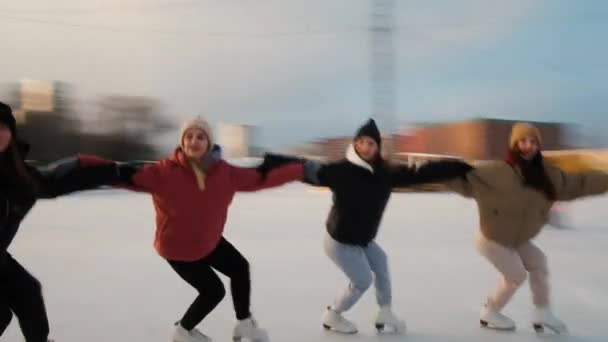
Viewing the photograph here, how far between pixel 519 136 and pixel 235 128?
20274 millimetres

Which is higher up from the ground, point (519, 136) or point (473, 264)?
point (519, 136)

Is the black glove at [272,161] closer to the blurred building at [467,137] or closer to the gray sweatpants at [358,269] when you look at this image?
the gray sweatpants at [358,269]

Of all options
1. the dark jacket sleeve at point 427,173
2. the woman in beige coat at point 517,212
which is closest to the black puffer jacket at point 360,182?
the dark jacket sleeve at point 427,173

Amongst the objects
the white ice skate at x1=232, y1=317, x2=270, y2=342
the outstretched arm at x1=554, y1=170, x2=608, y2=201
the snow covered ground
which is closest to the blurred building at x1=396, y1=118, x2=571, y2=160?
the snow covered ground

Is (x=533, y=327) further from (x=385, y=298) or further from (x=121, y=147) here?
(x=121, y=147)

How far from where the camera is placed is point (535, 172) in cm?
401

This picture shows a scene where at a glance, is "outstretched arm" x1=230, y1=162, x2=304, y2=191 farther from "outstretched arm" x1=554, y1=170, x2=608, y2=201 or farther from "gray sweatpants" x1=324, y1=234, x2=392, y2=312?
"outstretched arm" x1=554, y1=170, x2=608, y2=201

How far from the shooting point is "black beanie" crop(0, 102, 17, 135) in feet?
10.3

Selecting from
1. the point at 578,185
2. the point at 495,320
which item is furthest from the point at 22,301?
the point at 578,185

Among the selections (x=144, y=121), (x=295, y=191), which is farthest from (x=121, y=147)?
(x=295, y=191)

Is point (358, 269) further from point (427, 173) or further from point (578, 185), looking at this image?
point (578, 185)

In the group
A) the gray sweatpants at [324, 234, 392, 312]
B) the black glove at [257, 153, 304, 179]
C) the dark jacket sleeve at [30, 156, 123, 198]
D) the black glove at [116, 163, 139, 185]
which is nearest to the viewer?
the dark jacket sleeve at [30, 156, 123, 198]

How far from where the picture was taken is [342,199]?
3994 mm

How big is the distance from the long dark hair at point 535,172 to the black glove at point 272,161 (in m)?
1.36
